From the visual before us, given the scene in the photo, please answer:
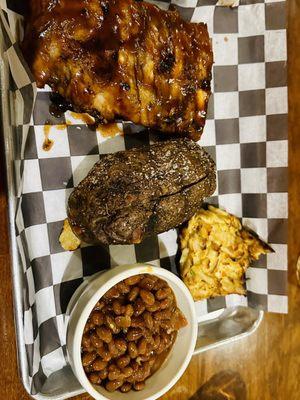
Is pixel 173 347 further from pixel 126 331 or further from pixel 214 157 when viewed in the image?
pixel 214 157

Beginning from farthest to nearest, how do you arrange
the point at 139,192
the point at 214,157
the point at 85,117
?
the point at 214,157
the point at 85,117
the point at 139,192

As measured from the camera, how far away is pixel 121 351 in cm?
261

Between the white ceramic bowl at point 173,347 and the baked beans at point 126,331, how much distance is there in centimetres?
7

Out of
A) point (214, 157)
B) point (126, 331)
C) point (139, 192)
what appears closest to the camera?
point (139, 192)

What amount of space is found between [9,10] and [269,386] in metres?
3.20

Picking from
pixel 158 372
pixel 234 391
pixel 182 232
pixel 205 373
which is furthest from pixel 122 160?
pixel 234 391

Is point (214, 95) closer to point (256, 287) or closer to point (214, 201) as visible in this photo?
point (214, 201)

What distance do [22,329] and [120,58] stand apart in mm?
1659

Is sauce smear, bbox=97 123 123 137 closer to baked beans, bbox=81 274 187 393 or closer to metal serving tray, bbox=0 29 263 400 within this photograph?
metal serving tray, bbox=0 29 263 400

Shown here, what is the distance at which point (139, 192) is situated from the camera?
96.7 inches

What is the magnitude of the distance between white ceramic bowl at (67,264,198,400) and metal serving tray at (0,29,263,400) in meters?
0.31

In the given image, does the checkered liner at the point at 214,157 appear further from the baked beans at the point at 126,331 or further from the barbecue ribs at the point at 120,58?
the baked beans at the point at 126,331

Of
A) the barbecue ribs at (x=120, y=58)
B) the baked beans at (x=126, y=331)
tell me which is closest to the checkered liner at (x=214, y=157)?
the barbecue ribs at (x=120, y=58)

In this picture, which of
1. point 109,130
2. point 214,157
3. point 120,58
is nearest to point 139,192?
point 109,130
